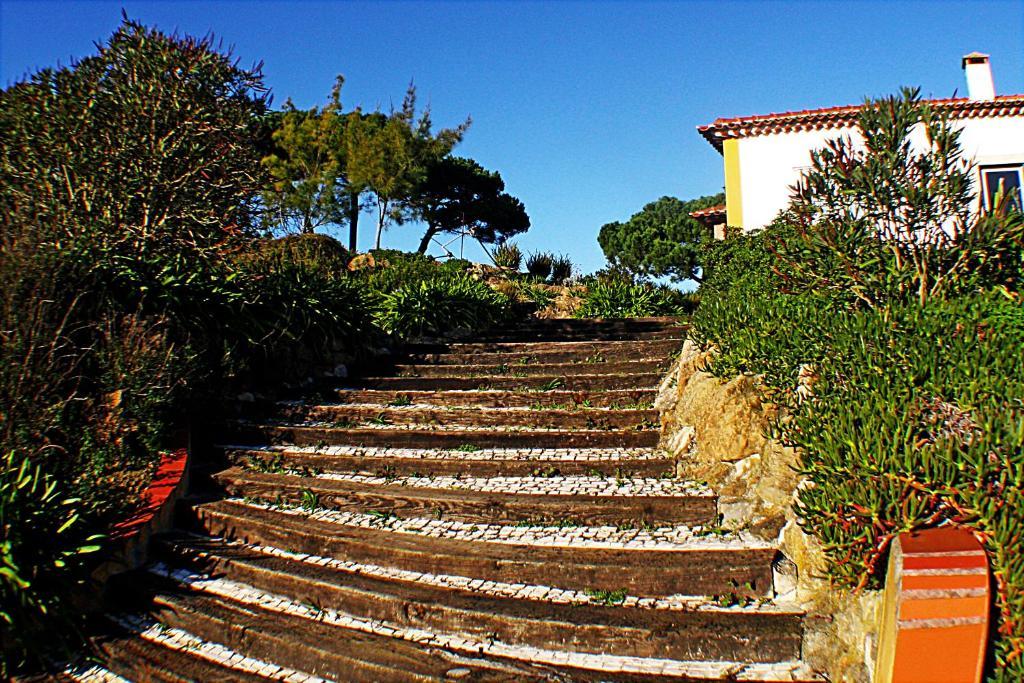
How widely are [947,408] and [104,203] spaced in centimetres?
773

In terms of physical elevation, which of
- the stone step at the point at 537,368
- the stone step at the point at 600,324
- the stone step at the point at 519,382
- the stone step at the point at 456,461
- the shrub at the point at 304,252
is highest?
the shrub at the point at 304,252

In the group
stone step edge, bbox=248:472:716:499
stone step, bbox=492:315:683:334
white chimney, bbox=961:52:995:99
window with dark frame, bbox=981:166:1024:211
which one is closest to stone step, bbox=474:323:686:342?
stone step, bbox=492:315:683:334

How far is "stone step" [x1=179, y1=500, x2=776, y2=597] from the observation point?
3.36 metres

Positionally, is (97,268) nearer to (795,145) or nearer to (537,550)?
(537,550)

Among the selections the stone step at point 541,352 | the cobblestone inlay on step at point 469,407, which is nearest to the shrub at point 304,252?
the stone step at point 541,352

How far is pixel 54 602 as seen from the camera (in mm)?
3635

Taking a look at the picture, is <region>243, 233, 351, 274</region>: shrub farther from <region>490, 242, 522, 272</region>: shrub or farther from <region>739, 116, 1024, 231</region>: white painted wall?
<region>739, 116, 1024, 231</region>: white painted wall

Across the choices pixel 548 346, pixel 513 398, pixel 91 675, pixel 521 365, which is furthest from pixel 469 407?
pixel 91 675

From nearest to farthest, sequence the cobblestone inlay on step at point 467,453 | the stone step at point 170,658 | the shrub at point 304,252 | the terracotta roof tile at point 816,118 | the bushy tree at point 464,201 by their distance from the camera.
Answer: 1. the stone step at point 170,658
2. the cobblestone inlay on step at point 467,453
3. the shrub at point 304,252
4. the terracotta roof tile at point 816,118
5. the bushy tree at point 464,201

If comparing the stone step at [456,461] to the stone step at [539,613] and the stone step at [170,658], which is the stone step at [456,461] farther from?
the stone step at [170,658]

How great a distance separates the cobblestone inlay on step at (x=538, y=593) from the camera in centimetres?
319

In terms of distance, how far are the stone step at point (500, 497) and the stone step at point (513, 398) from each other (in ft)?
4.16

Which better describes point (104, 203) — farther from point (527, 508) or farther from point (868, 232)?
point (868, 232)

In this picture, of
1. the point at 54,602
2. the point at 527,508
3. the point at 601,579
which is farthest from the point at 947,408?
the point at 54,602
